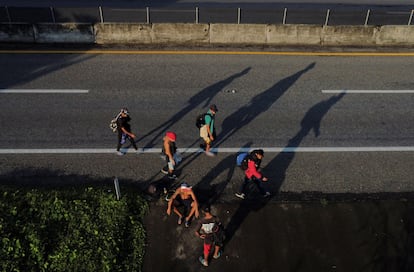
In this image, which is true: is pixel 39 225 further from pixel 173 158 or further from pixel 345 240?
pixel 345 240

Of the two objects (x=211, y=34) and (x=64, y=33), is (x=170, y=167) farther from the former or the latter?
(x=64, y=33)

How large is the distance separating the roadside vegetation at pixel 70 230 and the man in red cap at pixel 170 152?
108 cm

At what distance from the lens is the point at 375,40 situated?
16359 mm

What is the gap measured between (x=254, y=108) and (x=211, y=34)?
16.8 feet

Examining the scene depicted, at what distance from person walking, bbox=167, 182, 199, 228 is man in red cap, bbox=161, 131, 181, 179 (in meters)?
1.10

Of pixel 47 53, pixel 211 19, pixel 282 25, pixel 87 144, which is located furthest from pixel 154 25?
pixel 87 144

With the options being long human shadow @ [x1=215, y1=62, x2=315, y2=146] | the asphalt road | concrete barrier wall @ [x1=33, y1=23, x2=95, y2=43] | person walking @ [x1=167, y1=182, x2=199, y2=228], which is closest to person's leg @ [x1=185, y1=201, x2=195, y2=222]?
person walking @ [x1=167, y1=182, x2=199, y2=228]

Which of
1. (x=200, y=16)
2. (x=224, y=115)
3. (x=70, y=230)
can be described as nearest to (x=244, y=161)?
(x=224, y=115)

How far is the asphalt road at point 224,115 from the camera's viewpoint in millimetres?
10203

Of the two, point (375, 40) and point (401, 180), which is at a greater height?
point (375, 40)

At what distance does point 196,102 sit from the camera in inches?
503

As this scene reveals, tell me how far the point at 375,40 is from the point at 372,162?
810 centimetres

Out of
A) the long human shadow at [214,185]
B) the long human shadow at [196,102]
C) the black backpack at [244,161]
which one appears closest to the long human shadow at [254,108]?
the long human shadow at [214,185]

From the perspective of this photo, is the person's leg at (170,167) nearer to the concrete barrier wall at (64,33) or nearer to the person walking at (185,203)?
the person walking at (185,203)
